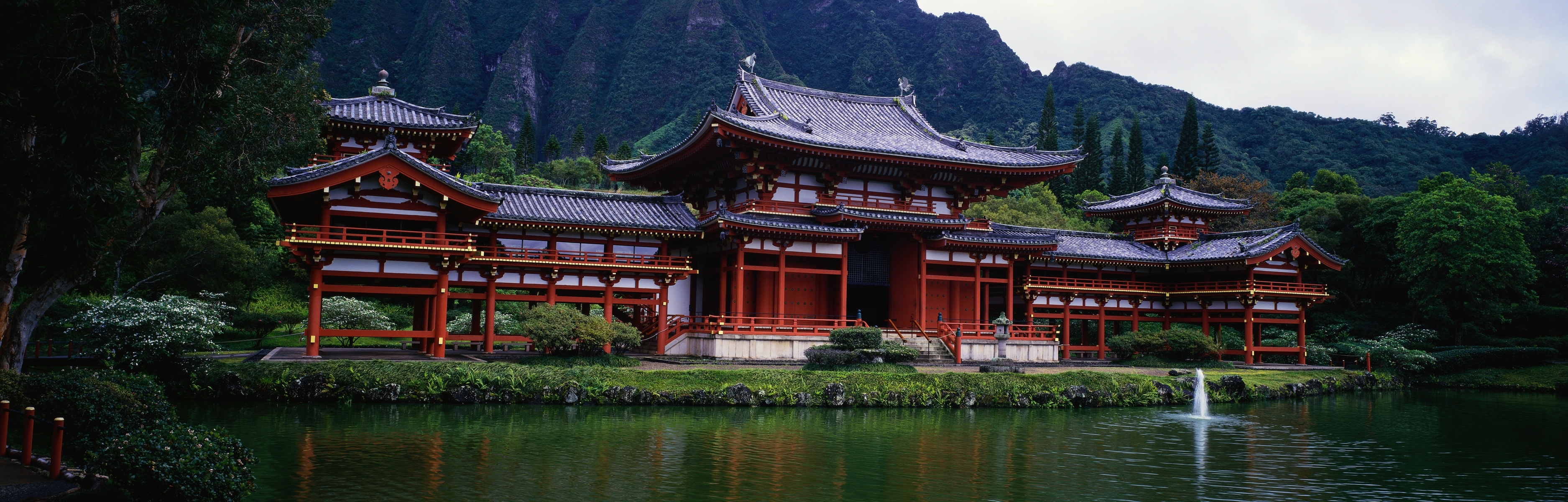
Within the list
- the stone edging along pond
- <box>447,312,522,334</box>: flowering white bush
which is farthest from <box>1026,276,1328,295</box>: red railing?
<box>447,312,522,334</box>: flowering white bush

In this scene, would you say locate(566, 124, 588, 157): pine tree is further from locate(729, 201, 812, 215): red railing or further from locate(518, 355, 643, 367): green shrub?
locate(518, 355, 643, 367): green shrub

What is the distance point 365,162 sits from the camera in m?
25.7

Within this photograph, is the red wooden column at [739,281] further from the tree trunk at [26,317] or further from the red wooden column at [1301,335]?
the red wooden column at [1301,335]

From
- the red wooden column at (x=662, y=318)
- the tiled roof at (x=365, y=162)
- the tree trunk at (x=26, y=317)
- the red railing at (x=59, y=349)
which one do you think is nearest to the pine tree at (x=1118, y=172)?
the red wooden column at (x=662, y=318)

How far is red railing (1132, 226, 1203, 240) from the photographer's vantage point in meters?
42.2

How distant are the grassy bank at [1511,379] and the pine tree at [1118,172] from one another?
1282 inches

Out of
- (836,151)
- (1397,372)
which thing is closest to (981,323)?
(836,151)

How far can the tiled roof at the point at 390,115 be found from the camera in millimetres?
30203

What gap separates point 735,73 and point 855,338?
343 feet

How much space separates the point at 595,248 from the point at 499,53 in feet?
408

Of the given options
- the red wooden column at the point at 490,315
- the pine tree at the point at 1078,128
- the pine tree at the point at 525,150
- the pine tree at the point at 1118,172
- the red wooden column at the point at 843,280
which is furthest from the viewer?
the pine tree at the point at 525,150

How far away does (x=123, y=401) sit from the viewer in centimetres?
1377

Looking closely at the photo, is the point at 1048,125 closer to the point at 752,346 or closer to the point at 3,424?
the point at 752,346

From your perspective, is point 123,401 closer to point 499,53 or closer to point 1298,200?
point 1298,200
